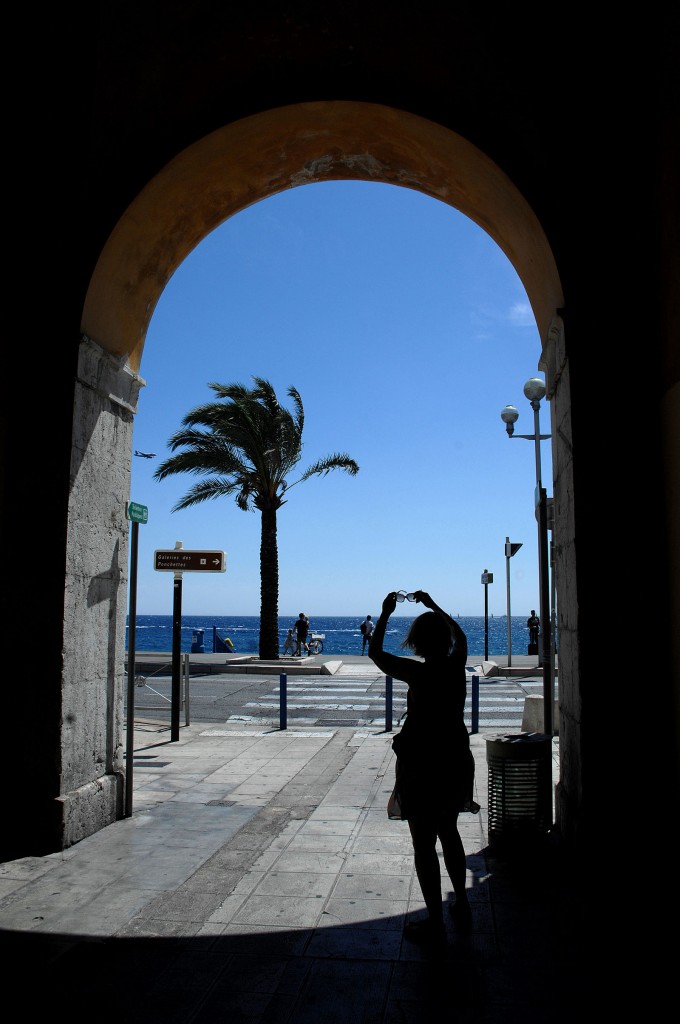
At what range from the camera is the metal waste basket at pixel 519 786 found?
5.82 metres

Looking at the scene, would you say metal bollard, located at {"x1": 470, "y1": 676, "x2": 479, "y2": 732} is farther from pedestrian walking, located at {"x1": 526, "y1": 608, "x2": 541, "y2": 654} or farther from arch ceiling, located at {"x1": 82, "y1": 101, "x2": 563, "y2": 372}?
pedestrian walking, located at {"x1": 526, "y1": 608, "x2": 541, "y2": 654}

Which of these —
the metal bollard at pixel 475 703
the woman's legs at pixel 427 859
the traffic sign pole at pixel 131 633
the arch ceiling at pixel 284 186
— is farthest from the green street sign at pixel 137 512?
the metal bollard at pixel 475 703

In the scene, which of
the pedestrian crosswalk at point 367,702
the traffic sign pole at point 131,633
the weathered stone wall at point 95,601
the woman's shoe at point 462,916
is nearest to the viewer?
the woman's shoe at point 462,916

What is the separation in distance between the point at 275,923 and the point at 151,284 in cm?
565

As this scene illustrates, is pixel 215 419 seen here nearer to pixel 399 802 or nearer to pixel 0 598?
pixel 0 598

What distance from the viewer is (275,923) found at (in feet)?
14.9

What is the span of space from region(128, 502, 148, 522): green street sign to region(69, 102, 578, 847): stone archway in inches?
4.4

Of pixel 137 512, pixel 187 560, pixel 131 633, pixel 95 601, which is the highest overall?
pixel 137 512

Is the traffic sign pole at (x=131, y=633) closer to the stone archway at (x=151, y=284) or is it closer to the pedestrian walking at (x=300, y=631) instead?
the stone archway at (x=151, y=284)

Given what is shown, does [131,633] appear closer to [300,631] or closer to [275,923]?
[275,923]

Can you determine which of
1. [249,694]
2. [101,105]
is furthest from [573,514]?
[249,694]

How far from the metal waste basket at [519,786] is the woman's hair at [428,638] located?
1991 mm

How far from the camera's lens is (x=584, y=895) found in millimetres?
5008

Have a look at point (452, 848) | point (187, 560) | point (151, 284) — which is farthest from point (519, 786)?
point (187, 560)
